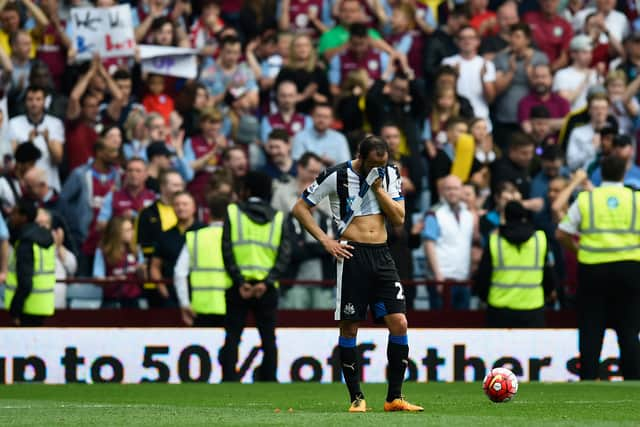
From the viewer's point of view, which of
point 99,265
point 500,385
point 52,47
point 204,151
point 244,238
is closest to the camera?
point 500,385

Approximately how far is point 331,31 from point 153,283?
5.38 m

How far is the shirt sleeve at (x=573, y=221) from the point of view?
14.9 m

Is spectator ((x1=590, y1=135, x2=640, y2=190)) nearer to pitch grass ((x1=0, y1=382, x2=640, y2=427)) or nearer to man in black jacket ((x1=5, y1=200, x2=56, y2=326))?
pitch grass ((x1=0, y1=382, x2=640, y2=427))

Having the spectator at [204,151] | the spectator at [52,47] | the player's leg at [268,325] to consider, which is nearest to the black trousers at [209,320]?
the player's leg at [268,325]

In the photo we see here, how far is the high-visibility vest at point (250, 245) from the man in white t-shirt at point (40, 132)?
4512 mm

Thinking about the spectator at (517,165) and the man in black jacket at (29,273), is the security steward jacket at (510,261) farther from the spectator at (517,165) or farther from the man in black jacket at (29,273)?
the man in black jacket at (29,273)

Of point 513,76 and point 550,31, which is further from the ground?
point 550,31

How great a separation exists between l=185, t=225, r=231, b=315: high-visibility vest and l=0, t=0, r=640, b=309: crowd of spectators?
33.1 inches

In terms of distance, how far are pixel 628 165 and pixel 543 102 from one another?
217 centimetres

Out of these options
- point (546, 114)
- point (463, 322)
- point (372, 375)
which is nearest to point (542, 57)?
point (546, 114)

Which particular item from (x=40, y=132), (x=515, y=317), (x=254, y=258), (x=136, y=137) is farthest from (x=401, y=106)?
(x=254, y=258)

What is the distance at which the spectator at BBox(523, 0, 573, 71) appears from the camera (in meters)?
21.7

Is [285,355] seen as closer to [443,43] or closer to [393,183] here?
[443,43]

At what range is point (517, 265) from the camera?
16156 mm
